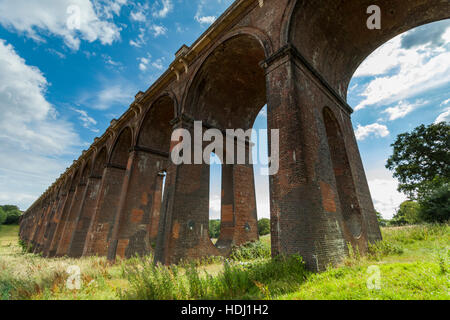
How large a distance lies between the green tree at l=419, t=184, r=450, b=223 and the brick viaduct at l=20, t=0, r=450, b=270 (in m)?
3.83

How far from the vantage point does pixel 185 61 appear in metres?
10.9

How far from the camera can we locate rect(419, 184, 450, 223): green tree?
29.6 ft

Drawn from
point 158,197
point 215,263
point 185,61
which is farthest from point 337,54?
point 158,197

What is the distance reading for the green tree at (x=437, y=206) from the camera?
29.6 ft

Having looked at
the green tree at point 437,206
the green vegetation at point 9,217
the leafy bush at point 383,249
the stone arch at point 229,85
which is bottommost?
the leafy bush at point 383,249

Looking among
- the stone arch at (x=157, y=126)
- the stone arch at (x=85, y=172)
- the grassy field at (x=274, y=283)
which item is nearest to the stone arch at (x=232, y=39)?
the stone arch at (x=157, y=126)

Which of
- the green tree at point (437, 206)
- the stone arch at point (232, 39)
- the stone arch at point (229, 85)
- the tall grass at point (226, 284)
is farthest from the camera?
the stone arch at point (229, 85)

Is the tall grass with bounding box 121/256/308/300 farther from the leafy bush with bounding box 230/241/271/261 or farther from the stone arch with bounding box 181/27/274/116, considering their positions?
the stone arch with bounding box 181/27/274/116

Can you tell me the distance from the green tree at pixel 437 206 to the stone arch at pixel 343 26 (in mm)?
6907

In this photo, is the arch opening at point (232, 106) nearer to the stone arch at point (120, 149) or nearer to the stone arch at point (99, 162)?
the stone arch at point (120, 149)

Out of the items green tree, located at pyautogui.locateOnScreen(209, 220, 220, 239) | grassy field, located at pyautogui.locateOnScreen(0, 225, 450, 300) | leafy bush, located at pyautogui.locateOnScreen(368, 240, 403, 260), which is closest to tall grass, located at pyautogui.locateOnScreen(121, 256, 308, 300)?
grassy field, located at pyautogui.locateOnScreen(0, 225, 450, 300)

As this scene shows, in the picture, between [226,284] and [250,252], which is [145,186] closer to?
[250,252]

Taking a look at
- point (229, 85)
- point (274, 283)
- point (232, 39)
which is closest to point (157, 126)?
point (229, 85)
